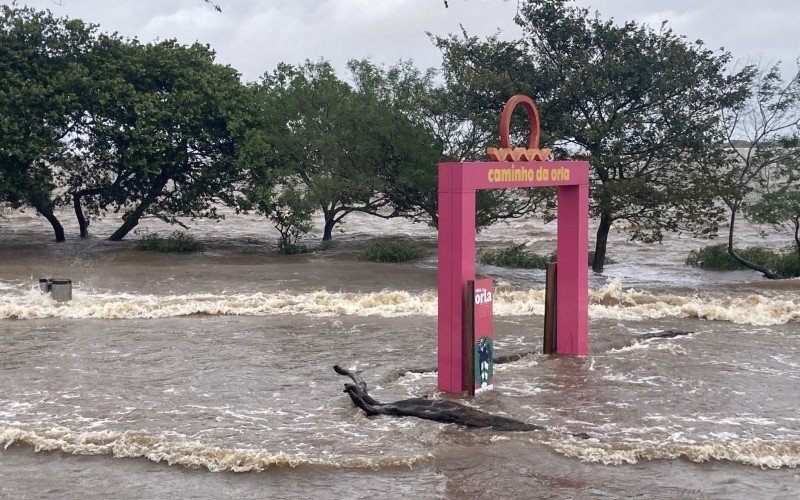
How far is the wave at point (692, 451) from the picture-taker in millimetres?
9789

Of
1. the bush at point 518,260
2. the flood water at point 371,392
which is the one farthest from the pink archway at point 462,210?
the bush at point 518,260

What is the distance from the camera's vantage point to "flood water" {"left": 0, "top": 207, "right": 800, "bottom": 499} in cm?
940

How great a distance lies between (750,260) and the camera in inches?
1072

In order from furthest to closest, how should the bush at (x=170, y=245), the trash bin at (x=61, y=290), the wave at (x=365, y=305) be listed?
the bush at (x=170, y=245) < the trash bin at (x=61, y=290) < the wave at (x=365, y=305)

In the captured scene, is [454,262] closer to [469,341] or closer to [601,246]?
[469,341]

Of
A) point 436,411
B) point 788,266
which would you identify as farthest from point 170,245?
point 436,411

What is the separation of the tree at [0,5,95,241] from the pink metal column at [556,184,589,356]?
17706 mm

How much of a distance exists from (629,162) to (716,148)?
6.99 feet

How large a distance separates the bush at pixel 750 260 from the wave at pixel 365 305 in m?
4.63

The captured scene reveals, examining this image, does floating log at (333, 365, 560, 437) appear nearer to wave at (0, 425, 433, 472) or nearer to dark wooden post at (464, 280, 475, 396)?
dark wooden post at (464, 280, 475, 396)

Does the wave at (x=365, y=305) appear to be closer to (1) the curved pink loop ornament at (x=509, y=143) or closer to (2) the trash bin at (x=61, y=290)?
(2) the trash bin at (x=61, y=290)

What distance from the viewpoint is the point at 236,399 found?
12211 mm

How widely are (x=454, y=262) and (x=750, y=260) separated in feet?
59.3

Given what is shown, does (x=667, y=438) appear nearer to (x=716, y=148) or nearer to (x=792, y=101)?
(x=716, y=148)
